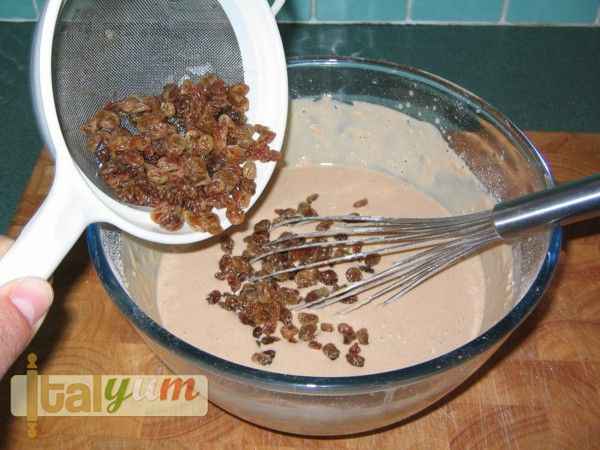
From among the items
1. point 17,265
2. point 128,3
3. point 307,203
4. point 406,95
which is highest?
point 128,3

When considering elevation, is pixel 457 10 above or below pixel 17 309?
below

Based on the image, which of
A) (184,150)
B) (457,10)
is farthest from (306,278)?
(457,10)

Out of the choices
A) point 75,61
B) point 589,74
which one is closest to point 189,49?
point 75,61

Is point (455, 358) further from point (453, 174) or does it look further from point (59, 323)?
point (59, 323)

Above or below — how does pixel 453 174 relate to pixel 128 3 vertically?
below

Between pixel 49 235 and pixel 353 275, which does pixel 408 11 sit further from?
pixel 49 235

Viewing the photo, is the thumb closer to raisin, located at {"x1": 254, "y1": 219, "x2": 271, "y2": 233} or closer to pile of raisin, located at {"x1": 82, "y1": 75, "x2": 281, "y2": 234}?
pile of raisin, located at {"x1": 82, "y1": 75, "x2": 281, "y2": 234}
